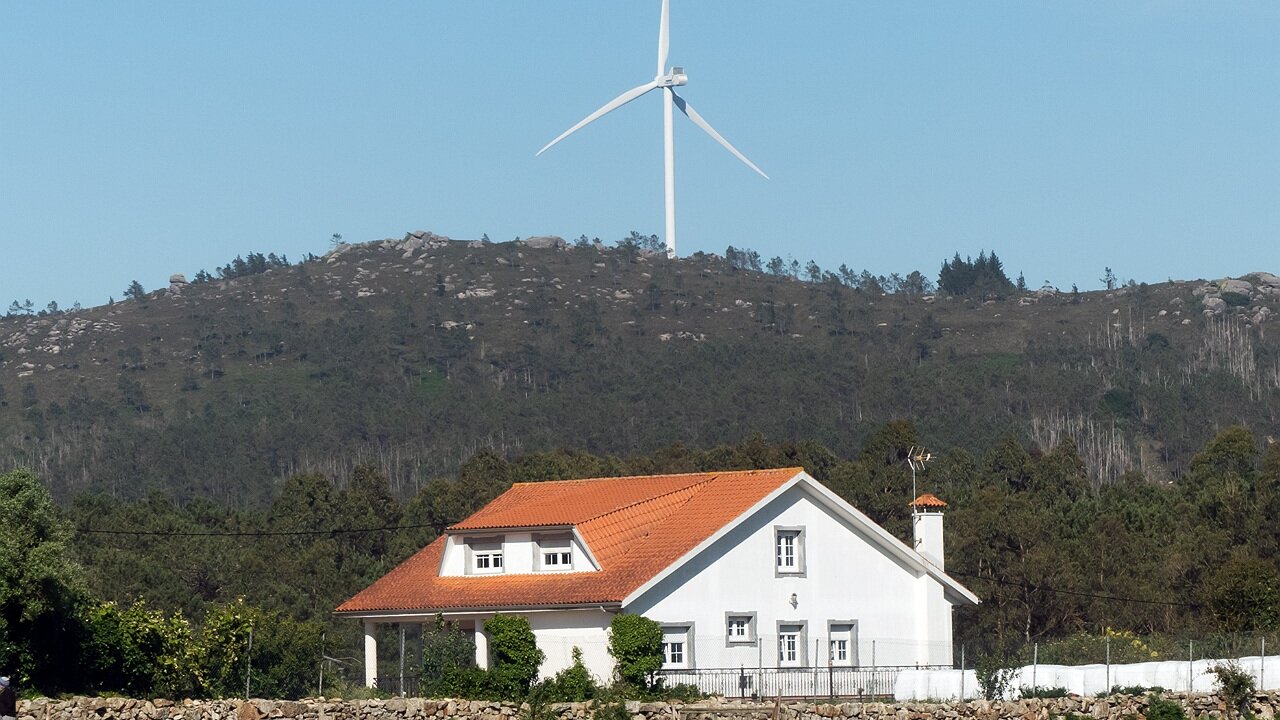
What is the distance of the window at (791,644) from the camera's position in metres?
47.2

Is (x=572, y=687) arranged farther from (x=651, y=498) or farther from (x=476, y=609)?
(x=651, y=498)

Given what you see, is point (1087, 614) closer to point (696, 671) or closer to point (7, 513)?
point (696, 671)

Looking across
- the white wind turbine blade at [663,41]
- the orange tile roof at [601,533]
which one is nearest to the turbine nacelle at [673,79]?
the white wind turbine blade at [663,41]

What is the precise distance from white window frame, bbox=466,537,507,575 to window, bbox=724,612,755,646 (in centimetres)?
622

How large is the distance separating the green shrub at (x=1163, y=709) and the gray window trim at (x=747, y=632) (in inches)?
496

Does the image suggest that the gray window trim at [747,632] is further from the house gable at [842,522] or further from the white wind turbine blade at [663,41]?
the white wind turbine blade at [663,41]

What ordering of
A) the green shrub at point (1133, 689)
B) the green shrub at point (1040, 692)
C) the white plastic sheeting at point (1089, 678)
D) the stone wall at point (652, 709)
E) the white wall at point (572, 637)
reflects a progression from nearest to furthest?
1. the stone wall at point (652, 709)
2. the white plastic sheeting at point (1089, 678)
3. the green shrub at point (1133, 689)
4. the green shrub at point (1040, 692)
5. the white wall at point (572, 637)

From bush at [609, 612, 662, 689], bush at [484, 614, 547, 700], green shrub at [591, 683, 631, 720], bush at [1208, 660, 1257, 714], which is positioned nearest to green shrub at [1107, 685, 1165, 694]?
bush at [1208, 660, 1257, 714]

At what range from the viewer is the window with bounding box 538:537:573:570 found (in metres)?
48.5

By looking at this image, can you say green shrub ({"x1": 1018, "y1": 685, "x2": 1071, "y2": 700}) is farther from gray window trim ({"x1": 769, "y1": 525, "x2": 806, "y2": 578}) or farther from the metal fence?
gray window trim ({"x1": 769, "y1": 525, "x2": 806, "y2": 578})

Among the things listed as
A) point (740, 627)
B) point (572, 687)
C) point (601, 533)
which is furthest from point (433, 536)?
point (572, 687)

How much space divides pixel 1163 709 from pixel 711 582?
45.3 feet

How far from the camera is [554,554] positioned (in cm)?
4881

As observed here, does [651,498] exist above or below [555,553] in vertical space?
above
